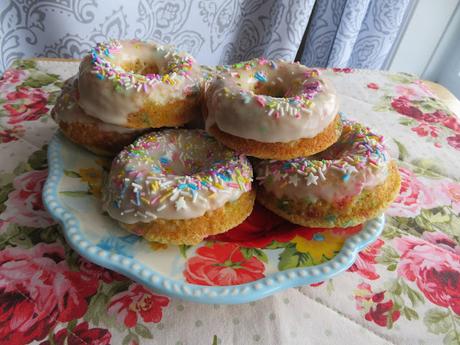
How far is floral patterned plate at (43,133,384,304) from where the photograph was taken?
0.68 metres

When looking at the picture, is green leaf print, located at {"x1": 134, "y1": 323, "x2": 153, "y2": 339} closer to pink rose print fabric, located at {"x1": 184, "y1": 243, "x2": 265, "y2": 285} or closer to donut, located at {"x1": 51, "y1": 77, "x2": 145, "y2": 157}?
pink rose print fabric, located at {"x1": 184, "y1": 243, "x2": 265, "y2": 285}

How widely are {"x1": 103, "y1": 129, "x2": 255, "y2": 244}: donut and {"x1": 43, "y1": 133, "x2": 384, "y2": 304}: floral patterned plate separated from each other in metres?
0.03

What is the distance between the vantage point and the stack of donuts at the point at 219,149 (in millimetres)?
740

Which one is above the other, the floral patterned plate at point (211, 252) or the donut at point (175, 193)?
the donut at point (175, 193)

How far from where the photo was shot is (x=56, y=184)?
82 cm

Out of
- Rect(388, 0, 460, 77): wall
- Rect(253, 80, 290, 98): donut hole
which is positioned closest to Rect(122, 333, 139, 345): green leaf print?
Rect(253, 80, 290, 98): donut hole

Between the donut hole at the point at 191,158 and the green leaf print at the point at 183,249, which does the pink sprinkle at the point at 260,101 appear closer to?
the donut hole at the point at 191,158

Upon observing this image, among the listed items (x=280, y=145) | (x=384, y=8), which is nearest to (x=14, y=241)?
(x=280, y=145)

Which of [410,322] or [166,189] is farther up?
[166,189]

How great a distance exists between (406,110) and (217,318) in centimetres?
107

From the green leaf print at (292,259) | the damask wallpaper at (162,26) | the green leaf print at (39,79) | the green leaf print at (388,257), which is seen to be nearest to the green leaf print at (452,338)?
the green leaf print at (388,257)

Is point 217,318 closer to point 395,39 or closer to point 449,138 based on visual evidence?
point 449,138

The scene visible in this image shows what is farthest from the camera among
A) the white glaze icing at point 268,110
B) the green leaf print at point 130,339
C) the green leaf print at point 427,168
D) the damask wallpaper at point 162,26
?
the damask wallpaper at point 162,26

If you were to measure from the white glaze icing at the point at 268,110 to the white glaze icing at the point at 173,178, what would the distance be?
6 centimetres
